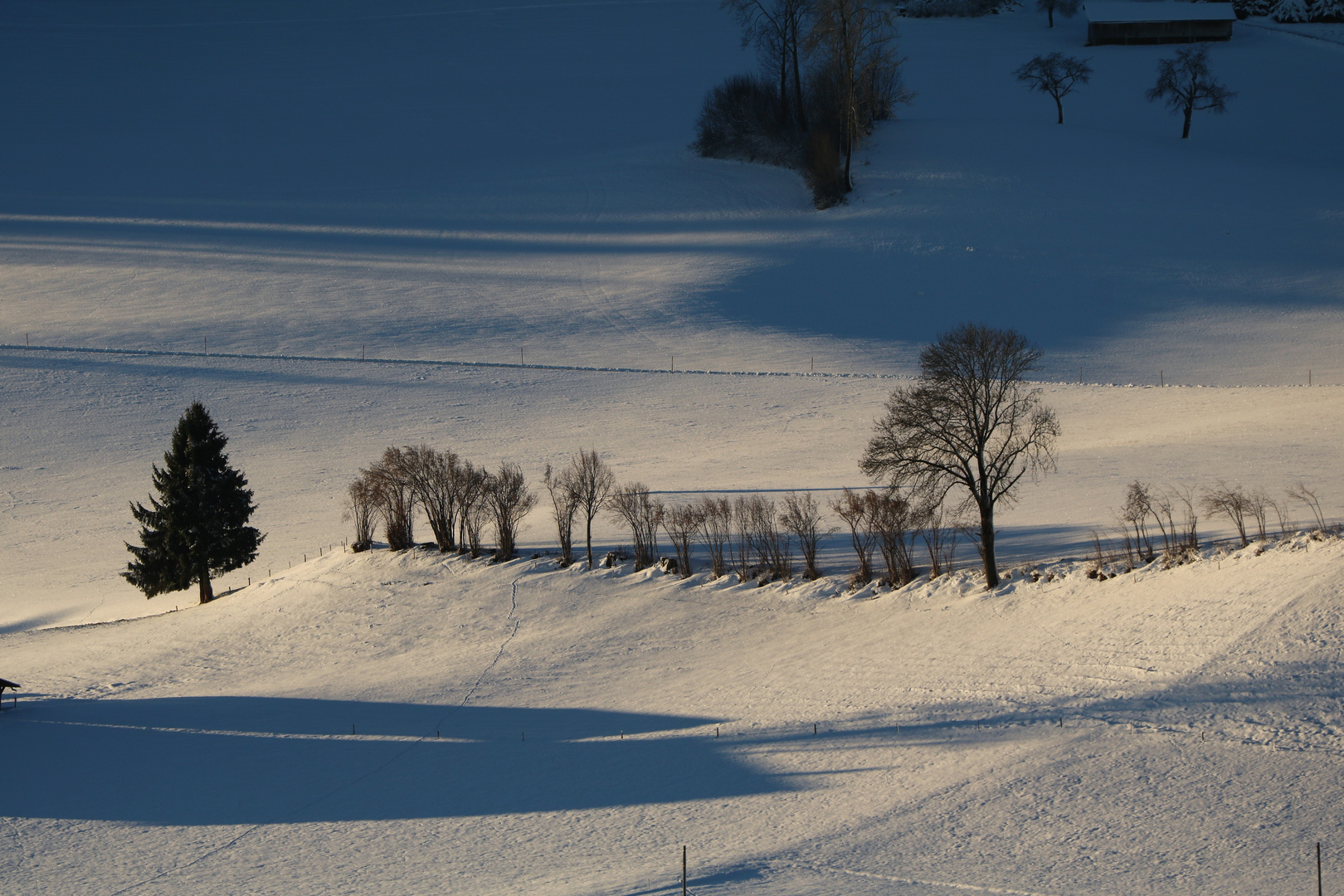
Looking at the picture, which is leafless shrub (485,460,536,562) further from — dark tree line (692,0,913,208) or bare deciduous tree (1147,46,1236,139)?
bare deciduous tree (1147,46,1236,139)

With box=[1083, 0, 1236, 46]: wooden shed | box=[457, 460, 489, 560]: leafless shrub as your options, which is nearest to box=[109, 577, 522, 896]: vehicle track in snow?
box=[457, 460, 489, 560]: leafless shrub

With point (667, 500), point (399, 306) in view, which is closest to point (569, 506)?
point (667, 500)

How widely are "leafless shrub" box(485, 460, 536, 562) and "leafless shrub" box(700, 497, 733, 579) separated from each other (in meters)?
5.54

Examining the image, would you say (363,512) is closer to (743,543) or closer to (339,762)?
(743,543)

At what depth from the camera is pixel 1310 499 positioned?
89.7ft

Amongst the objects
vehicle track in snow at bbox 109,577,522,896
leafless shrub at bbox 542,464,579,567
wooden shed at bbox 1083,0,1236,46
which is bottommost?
vehicle track in snow at bbox 109,577,522,896

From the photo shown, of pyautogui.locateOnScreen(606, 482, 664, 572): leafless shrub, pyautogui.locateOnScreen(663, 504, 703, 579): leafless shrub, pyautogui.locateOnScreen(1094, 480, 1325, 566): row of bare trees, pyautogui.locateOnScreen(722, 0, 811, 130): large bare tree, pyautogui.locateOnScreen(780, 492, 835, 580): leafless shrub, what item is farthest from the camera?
pyautogui.locateOnScreen(722, 0, 811, 130): large bare tree

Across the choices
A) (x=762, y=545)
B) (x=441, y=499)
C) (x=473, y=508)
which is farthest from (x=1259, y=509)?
(x=441, y=499)

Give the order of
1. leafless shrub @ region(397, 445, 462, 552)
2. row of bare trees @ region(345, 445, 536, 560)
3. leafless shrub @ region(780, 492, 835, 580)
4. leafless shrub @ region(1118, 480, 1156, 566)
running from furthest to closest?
leafless shrub @ region(397, 445, 462, 552)
row of bare trees @ region(345, 445, 536, 560)
leafless shrub @ region(780, 492, 835, 580)
leafless shrub @ region(1118, 480, 1156, 566)

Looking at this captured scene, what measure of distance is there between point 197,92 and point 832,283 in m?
62.2

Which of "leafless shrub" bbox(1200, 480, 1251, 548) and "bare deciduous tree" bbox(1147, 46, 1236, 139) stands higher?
"bare deciduous tree" bbox(1147, 46, 1236, 139)

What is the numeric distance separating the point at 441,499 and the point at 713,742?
15.8 m

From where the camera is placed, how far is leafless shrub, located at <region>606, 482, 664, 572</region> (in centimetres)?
3052

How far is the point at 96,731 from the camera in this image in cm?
2212
